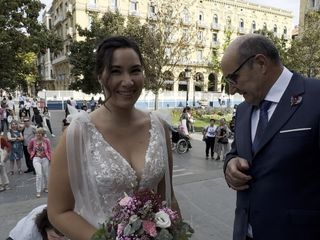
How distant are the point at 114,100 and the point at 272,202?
1.02 m

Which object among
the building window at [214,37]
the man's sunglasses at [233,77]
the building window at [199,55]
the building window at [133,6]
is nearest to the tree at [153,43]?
the man's sunglasses at [233,77]

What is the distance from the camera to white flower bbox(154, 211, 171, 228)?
4.33 feet

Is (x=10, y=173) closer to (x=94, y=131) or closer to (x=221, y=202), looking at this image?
(x=221, y=202)

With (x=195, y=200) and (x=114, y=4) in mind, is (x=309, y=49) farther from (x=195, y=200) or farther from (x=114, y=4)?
(x=114, y=4)

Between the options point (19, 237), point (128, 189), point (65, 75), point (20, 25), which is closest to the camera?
point (128, 189)

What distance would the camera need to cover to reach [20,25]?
14867 millimetres

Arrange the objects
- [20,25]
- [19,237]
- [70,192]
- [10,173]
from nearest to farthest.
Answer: [70,192], [19,237], [10,173], [20,25]

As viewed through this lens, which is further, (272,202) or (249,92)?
(249,92)

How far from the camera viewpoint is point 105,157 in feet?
5.67

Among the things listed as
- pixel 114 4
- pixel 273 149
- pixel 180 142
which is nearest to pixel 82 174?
pixel 273 149

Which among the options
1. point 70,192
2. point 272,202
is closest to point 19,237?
point 70,192

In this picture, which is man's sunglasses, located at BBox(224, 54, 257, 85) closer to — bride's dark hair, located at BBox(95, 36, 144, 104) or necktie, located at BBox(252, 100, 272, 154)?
necktie, located at BBox(252, 100, 272, 154)

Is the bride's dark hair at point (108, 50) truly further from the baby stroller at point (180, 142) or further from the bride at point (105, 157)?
the baby stroller at point (180, 142)

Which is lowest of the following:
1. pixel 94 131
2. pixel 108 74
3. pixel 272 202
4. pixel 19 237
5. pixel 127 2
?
pixel 19 237
